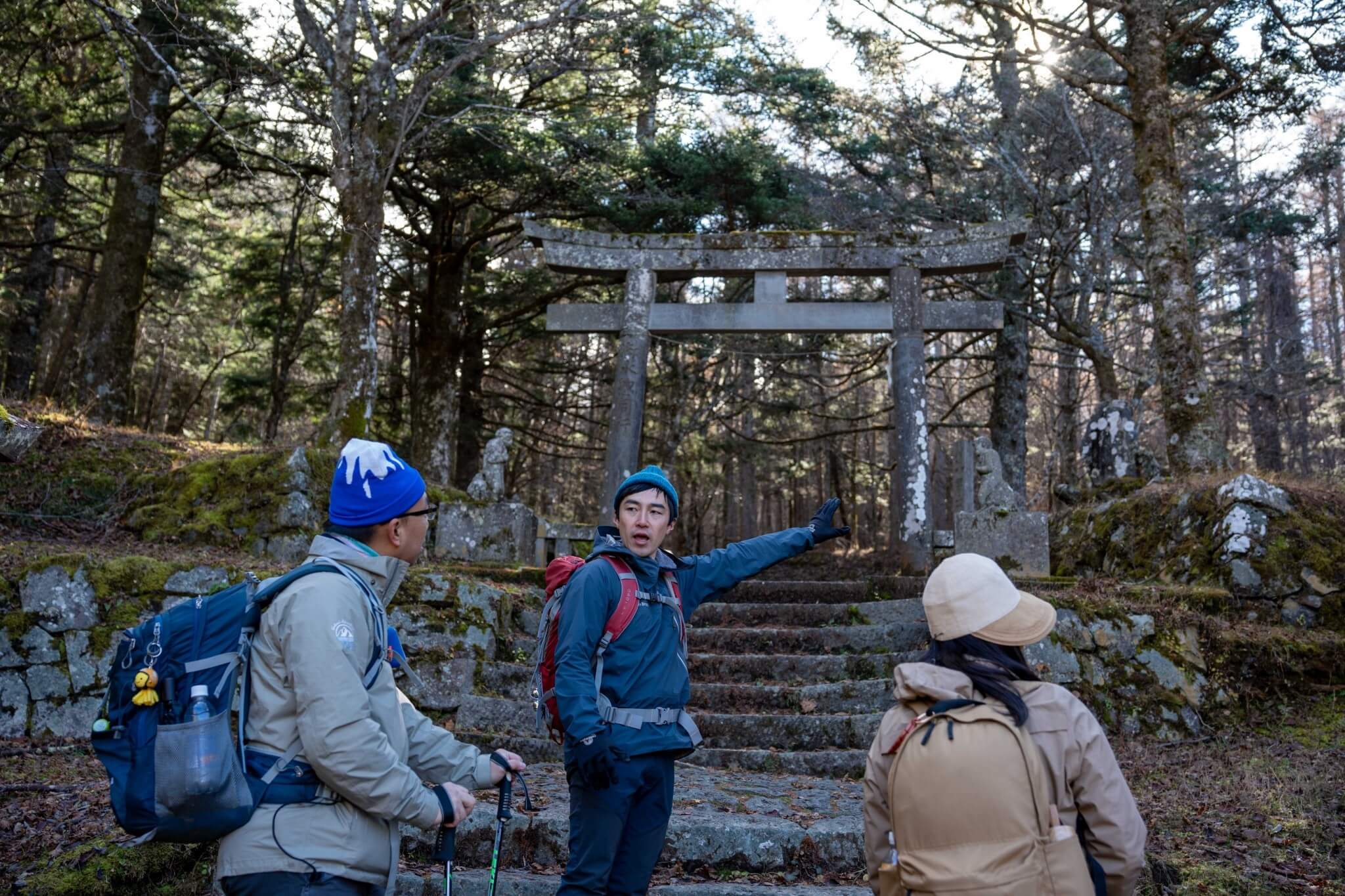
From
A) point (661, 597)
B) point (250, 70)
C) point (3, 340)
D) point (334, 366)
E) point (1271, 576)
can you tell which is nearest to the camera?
point (661, 597)

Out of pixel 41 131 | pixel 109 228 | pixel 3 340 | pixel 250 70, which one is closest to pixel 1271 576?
pixel 250 70

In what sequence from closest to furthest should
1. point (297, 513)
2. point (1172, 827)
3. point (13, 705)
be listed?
point (1172, 827) → point (13, 705) → point (297, 513)

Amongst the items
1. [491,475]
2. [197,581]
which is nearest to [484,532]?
[491,475]

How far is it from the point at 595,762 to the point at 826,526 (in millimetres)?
1478

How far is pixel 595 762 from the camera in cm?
283

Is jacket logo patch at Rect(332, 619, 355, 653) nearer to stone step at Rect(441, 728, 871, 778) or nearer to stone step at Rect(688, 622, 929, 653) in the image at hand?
stone step at Rect(441, 728, 871, 778)

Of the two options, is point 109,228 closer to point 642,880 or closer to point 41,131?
point 41,131

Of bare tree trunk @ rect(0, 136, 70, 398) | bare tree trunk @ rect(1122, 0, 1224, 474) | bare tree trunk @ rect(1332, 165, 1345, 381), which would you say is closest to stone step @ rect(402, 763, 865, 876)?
bare tree trunk @ rect(1122, 0, 1224, 474)

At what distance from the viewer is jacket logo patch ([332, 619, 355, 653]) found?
2.13 meters

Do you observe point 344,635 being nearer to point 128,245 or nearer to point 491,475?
point 491,475

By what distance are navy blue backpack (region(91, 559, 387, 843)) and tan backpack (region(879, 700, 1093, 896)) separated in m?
1.35

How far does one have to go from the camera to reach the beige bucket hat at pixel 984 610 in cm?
226

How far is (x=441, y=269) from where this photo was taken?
16344mm

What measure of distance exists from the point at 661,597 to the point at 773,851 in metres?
2.02
